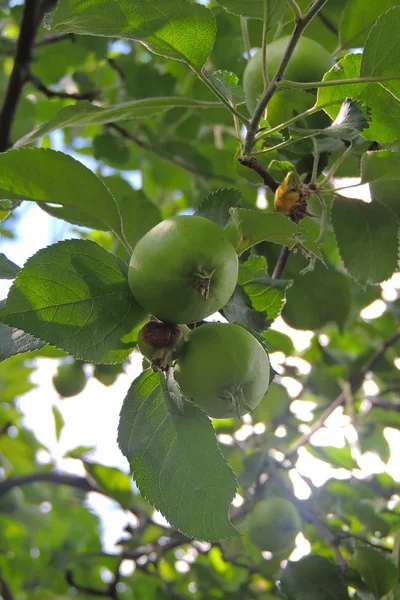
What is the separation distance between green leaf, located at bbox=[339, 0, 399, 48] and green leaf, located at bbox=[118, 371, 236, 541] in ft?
2.39

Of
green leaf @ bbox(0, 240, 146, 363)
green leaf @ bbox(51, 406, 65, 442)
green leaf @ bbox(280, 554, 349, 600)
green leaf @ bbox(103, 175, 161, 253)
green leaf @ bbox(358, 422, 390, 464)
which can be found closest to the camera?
green leaf @ bbox(0, 240, 146, 363)

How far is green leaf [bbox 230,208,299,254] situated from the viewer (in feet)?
2.52

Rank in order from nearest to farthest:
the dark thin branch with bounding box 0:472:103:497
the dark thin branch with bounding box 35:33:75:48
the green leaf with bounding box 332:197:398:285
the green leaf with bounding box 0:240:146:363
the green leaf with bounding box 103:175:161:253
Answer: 1. the green leaf with bounding box 0:240:146:363
2. the green leaf with bounding box 332:197:398:285
3. the green leaf with bounding box 103:175:161:253
4. the dark thin branch with bounding box 35:33:75:48
5. the dark thin branch with bounding box 0:472:103:497

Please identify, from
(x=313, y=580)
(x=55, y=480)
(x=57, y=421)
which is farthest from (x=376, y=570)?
(x=57, y=421)

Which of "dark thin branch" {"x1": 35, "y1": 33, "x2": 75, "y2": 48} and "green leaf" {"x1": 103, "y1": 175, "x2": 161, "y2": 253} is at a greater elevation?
"dark thin branch" {"x1": 35, "y1": 33, "x2": 75, "y2": 48}

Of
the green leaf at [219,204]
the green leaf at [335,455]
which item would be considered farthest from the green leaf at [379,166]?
the green leaf at [335,455]

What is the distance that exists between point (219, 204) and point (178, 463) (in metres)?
0.39

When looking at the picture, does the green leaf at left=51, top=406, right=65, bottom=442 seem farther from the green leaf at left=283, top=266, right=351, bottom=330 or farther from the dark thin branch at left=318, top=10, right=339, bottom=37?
the dark thin branch at left=318, top=10, right=339, bottom=37

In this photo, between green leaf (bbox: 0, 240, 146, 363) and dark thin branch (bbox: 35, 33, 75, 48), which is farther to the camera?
dark thin branch (bbox: 35, 33, 75, 48)

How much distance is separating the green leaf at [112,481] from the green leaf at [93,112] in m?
1.13

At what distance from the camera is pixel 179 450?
78 centimetres

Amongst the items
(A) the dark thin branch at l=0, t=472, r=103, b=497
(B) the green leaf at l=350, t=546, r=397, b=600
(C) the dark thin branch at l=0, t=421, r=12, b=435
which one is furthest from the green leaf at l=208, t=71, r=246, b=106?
(C) the dark thin branch at l=0, t=421, r=12, b=435

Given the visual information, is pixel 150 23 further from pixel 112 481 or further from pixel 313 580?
pixel 112 481

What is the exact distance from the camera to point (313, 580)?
3.81ft
